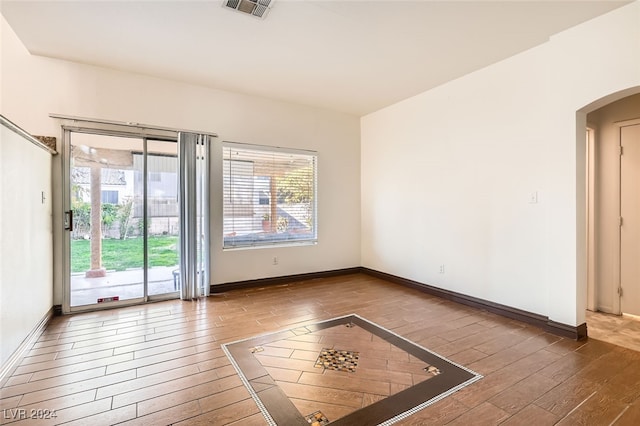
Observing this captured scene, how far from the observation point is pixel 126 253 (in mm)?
3959

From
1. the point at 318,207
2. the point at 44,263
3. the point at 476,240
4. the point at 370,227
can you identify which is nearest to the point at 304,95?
the point at 318,207

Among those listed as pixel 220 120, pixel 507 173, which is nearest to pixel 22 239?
pixel 220 120

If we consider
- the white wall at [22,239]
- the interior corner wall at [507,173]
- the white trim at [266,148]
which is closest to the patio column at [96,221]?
the white wall at [22,239]

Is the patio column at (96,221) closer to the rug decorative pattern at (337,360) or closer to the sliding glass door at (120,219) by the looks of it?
the sliding glass door at (120,219)

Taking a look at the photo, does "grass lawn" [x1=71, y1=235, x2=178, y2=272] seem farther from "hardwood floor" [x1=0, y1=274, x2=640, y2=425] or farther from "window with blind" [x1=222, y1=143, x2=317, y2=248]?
"window with blind" [x1=222, y1=143, x2=317, y2=248]

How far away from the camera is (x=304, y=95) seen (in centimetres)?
468

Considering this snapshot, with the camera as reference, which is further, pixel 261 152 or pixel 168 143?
pixel 261 152

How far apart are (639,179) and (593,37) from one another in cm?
180

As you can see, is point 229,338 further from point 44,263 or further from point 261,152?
point 261,152

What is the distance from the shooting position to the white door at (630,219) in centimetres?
349

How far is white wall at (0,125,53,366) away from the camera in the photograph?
7.58 ft

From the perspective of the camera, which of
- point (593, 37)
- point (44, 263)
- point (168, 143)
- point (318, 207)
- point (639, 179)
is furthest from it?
point (318, 207)

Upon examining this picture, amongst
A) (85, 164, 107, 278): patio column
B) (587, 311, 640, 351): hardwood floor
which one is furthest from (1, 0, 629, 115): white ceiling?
(587, 311, 640, 351): hardwood floor

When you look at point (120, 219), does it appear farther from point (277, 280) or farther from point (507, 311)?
point (507, 311)
